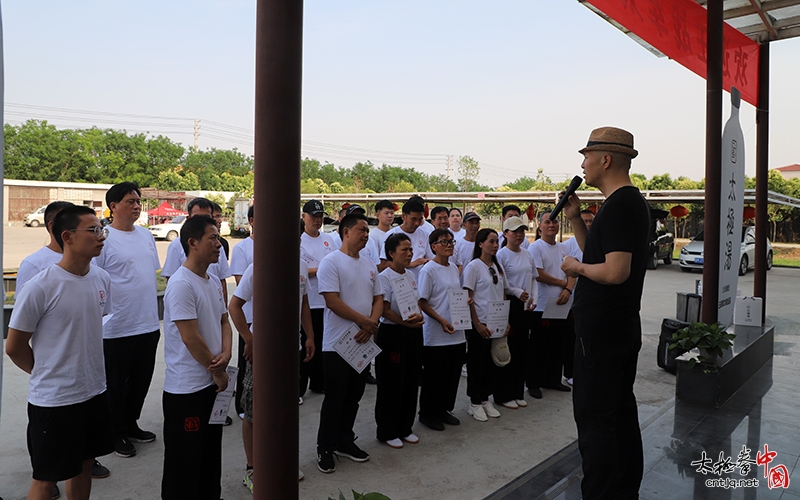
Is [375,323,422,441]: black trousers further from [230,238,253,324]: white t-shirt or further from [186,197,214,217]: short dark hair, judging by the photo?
[186,197,214,217]: short dark hair

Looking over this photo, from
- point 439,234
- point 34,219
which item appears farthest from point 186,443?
point 34,219

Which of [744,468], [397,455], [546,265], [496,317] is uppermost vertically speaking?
[546,265]

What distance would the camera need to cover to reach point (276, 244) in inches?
71.6

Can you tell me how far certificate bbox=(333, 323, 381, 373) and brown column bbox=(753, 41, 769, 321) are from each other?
19.5ft

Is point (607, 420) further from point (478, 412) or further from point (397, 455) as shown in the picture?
point (478, 412)

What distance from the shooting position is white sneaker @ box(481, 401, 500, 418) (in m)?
4.71

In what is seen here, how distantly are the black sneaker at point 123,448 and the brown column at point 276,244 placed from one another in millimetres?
2464

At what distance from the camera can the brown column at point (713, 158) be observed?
197 inches

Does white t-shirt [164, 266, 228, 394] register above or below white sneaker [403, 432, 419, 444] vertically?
above

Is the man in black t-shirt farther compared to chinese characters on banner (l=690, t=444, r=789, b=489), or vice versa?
chinese characters on banner (l=690, t=444, r=789, b=489)

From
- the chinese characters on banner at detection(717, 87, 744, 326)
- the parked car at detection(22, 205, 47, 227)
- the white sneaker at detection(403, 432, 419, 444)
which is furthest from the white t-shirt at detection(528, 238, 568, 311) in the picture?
the parked car at detection(22, 205, 47, 227)

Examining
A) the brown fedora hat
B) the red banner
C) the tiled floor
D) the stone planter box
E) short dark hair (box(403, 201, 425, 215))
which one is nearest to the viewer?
the brown fedora hat

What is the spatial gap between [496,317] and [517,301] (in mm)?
549

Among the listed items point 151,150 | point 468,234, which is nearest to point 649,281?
point 468,234
